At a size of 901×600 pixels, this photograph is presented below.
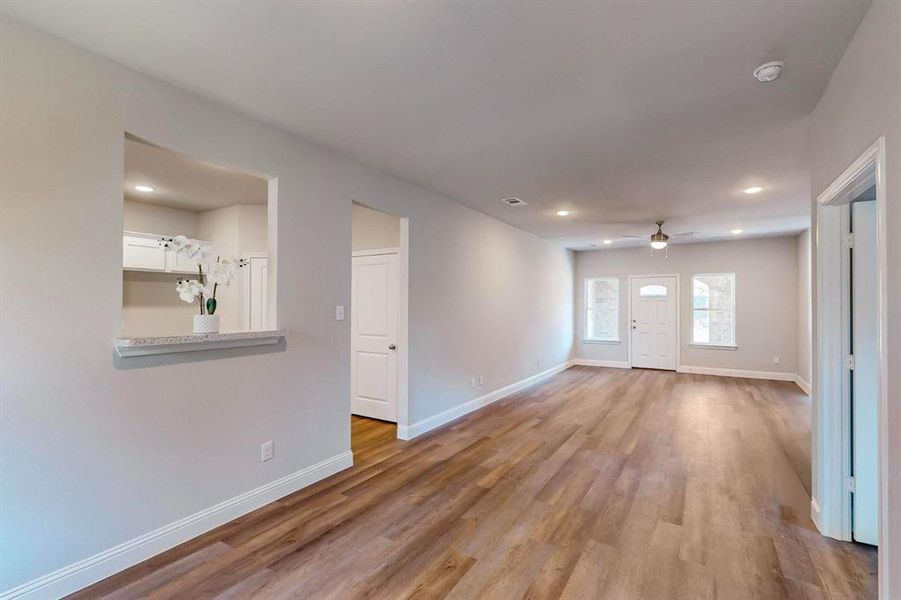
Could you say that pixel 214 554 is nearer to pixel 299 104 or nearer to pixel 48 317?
pixel 48 317

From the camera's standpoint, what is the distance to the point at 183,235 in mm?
4508

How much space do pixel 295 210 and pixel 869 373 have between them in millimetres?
3681

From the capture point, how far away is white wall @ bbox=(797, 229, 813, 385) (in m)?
6.39

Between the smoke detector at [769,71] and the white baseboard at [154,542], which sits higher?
the smoke detector at [769,71]

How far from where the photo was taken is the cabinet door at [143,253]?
4.20 metres

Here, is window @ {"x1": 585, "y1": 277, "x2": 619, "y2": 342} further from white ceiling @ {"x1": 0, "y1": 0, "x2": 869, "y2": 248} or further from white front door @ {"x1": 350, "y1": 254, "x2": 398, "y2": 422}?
white front door @ {"x1": 350, "y1": 254, "x2": 398, "y2": 422}

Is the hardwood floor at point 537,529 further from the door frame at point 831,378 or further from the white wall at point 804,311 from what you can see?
the white wall at point 804,311

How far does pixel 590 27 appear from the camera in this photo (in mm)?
1792

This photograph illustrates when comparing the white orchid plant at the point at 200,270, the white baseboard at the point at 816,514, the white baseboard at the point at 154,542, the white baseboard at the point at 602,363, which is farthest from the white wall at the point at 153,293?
the white baseboard at the point at 602,363

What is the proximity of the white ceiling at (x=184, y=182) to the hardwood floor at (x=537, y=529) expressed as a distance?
2441mm

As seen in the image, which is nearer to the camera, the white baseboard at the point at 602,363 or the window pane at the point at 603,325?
the white baseboard at the point at 602,363

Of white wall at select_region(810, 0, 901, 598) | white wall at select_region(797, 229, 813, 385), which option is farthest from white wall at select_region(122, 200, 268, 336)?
white wall at select_region(797, 229, 813, 385)

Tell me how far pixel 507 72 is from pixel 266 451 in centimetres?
280

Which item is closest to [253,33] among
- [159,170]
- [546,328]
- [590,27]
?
[590,27]
